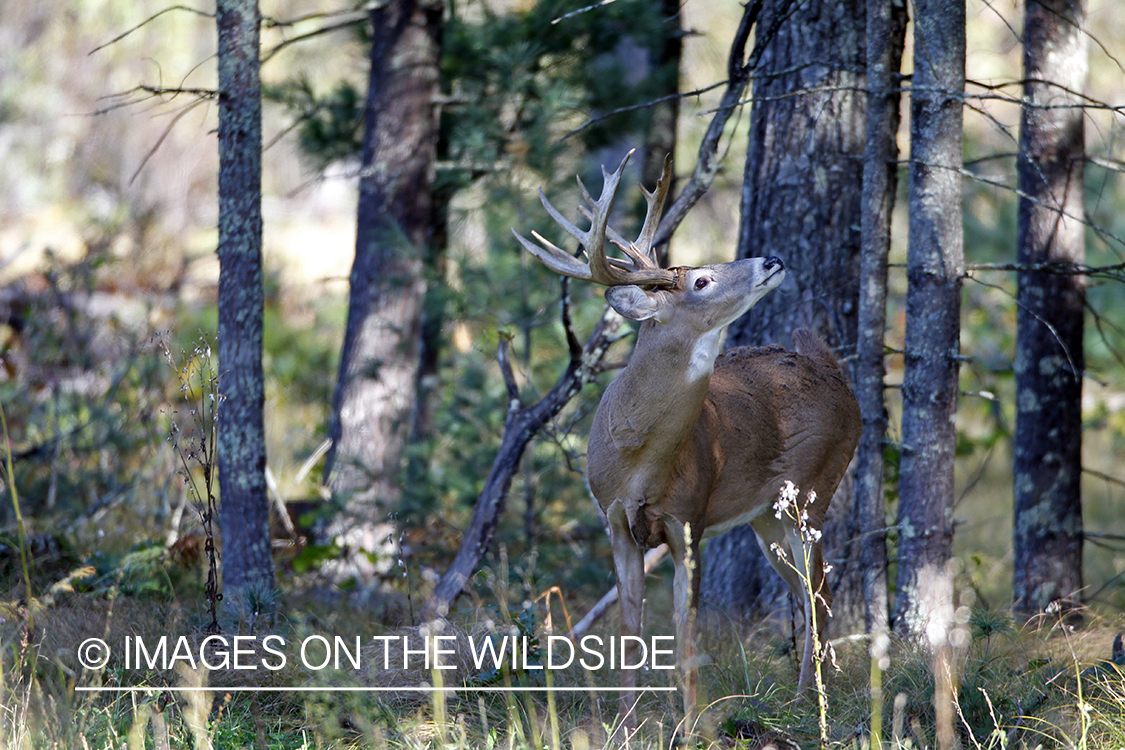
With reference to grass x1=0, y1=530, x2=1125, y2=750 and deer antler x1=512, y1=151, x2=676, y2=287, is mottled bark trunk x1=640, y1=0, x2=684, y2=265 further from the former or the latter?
grass x1=0, y1=530, x2=1125, y2=750

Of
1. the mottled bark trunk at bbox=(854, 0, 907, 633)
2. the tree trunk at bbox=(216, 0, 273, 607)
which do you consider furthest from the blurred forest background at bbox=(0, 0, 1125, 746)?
the mottled bark trunk at bbox=(854, 0, 907, 633)

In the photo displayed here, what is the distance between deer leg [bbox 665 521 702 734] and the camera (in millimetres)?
3756

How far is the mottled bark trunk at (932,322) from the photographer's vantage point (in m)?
4.45

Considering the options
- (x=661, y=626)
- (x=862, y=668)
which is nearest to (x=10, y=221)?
(x=661, y=626)

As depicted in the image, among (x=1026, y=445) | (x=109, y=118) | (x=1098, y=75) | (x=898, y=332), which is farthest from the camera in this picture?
(x=109, y=118)

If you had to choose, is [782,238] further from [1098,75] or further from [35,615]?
[1098,75]

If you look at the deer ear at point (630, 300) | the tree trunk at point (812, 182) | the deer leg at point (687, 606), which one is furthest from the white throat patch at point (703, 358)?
the tree trunk at point (812, 182)

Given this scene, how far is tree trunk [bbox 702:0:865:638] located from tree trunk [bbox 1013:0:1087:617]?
1260 millimetres

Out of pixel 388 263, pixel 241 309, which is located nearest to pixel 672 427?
pixel 241 309

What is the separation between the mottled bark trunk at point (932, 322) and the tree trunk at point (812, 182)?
2.14ft

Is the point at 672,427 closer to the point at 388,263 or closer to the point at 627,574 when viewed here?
the point at 627,574

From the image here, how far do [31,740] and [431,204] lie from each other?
16.1 feet

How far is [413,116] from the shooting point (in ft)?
23.7

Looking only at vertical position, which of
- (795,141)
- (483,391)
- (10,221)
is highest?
(10,221)
